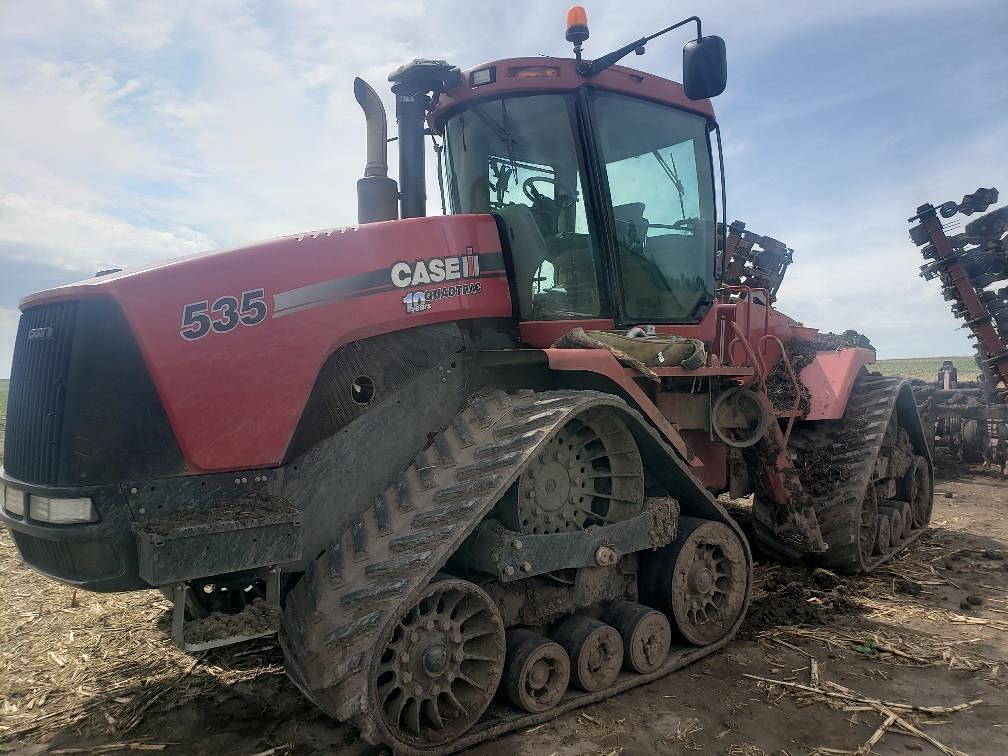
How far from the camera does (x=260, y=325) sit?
3.37m

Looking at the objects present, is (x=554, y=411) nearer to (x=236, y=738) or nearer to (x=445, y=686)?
(x=445, y=686)

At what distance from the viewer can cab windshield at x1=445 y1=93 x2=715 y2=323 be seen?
15.1ft

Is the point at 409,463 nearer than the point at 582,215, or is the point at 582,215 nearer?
the point at 409,463

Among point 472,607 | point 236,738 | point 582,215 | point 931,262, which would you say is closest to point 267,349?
point 472,607

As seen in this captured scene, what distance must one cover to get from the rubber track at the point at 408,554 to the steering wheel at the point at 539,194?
4.72ft

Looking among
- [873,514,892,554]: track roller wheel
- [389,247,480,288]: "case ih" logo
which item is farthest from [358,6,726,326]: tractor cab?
[873,514,892,554]: track roller wheel

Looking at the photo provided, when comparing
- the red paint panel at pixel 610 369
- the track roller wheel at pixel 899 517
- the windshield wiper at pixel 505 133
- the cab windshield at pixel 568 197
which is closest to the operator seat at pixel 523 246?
the cab windshield at pixel 568 197

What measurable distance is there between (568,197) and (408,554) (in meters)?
2.56

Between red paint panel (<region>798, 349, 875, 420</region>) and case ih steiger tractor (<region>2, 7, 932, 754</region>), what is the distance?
89 centimetres

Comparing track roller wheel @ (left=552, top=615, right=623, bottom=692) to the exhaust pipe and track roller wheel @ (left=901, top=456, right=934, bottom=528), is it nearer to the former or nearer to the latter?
the exhaust pipe

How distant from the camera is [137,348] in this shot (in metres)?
3.10

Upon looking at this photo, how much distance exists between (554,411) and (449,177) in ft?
7.65

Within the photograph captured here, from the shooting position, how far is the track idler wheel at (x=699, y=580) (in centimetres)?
434

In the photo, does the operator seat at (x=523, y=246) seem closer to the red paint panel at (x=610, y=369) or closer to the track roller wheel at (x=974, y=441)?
the red paint panel at (x=610, y=369)
